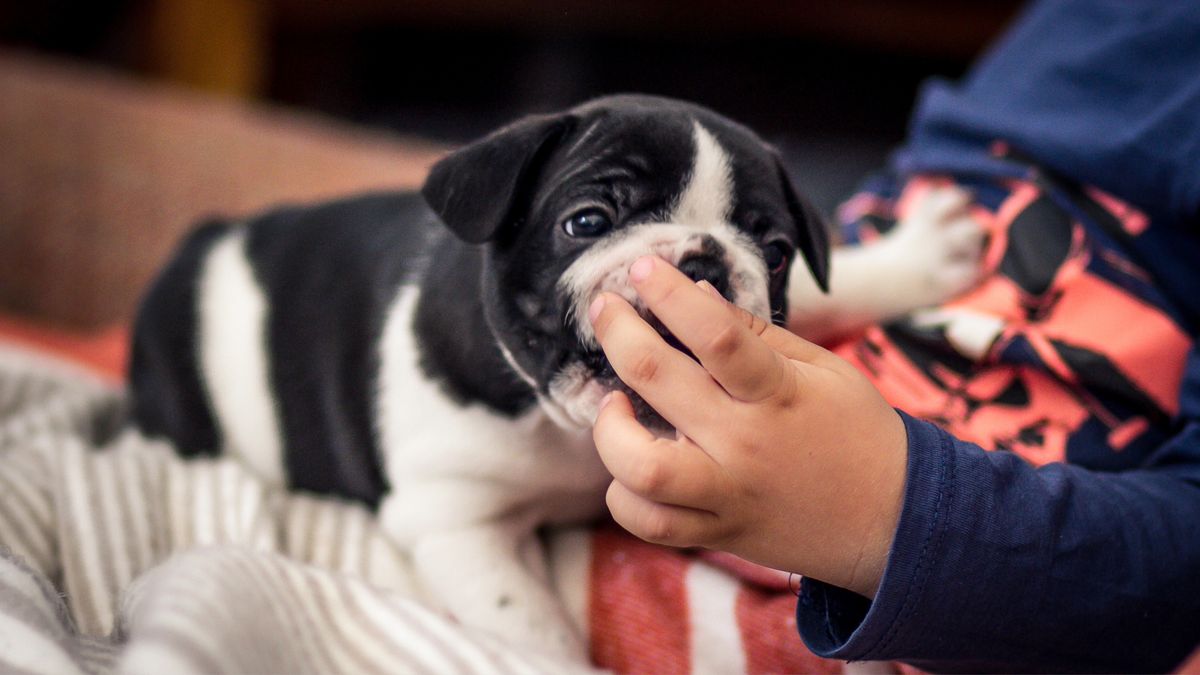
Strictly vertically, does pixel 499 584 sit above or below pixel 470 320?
below

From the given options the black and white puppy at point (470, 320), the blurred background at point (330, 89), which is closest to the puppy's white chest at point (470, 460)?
the black and white puppy at point (470, 320)

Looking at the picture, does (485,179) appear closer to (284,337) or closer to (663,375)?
(663,375)

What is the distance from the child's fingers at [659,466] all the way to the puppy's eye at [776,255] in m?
0.26

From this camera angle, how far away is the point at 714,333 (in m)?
0.69

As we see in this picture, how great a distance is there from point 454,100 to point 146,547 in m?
2.89

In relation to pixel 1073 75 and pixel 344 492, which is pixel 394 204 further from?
pixel 1073 75

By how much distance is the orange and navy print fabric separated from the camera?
1.04 m

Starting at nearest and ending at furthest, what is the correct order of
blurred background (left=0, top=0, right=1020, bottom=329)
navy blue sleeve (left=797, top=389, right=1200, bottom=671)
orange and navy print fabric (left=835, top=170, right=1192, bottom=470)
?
1. navy blue sleeve (left=797, top=389, right=1200, bottom=671)
2. orange and navy print fabric (left=835, top=170, right=1192, bottom=470)
3. blurred background (left=0, top=0, right=1020, bottom=329)

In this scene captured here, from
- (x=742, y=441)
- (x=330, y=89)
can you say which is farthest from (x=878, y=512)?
(x=330, y=89)

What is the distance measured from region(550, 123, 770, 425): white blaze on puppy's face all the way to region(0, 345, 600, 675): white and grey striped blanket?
0.23m

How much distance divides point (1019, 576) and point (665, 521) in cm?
33

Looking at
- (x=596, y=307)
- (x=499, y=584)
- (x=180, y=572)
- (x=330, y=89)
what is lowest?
(x=330, y=89)

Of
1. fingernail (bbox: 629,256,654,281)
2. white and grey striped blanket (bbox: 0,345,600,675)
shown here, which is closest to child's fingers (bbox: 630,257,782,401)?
fingernail (bbox: 629,256,654,281)

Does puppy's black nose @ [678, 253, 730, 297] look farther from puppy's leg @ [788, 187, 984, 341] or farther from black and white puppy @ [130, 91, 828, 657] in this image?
puppy's leg @ [788, 187, 984, 341]
